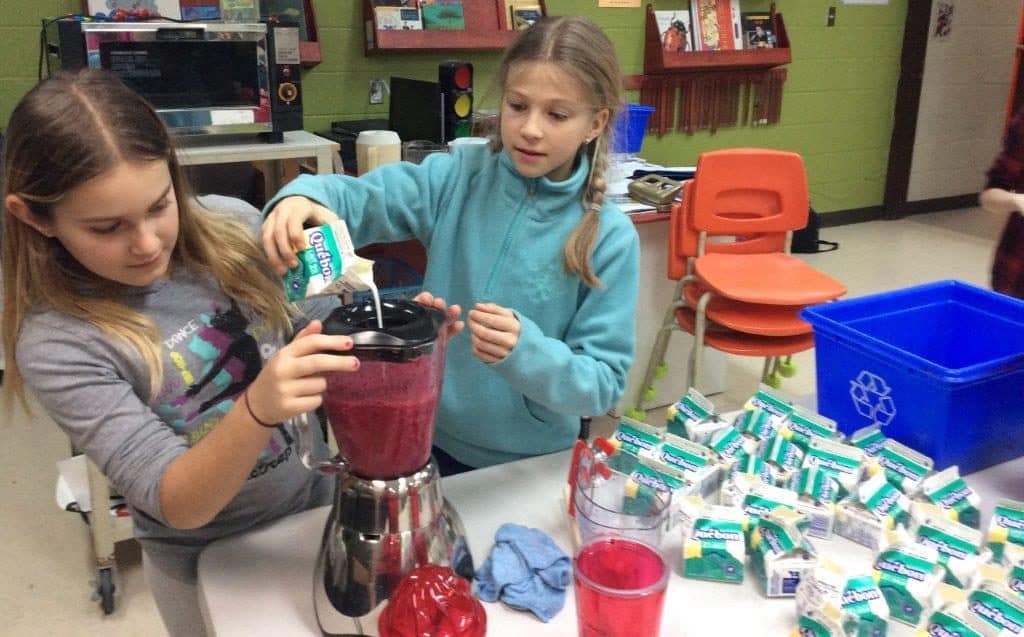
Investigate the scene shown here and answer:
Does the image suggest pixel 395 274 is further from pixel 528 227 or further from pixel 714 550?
pixel 714 550

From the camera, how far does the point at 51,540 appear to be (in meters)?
2.11

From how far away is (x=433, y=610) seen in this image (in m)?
0.74

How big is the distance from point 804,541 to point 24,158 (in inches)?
35.8

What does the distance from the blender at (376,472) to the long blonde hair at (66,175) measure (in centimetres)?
28

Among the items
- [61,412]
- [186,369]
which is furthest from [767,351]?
[61,412]

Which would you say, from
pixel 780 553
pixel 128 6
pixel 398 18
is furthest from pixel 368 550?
pixel 398 18

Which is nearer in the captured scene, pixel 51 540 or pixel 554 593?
pixel 554 593

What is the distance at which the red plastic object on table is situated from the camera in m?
0.74

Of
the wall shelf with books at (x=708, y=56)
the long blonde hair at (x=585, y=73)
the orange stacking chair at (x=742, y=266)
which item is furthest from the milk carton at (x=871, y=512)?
the wall shelf with books at (x=708, y=56)

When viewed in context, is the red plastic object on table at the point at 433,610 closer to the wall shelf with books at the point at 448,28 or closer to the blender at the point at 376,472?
the blender at the point at 376,472

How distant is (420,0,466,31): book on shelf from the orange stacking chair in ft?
4.15

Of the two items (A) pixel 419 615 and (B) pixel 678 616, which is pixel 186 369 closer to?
(A) pixel 419 615

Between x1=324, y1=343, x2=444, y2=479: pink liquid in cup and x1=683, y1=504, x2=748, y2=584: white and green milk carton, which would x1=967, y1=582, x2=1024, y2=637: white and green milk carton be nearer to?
x1=683, y1=504, x2=748, y2=584: white and green milk carton

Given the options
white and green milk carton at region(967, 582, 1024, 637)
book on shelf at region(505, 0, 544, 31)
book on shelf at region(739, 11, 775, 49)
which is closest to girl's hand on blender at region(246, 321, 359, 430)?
white and green milk carton at region(967, 582, 1024, 637)
